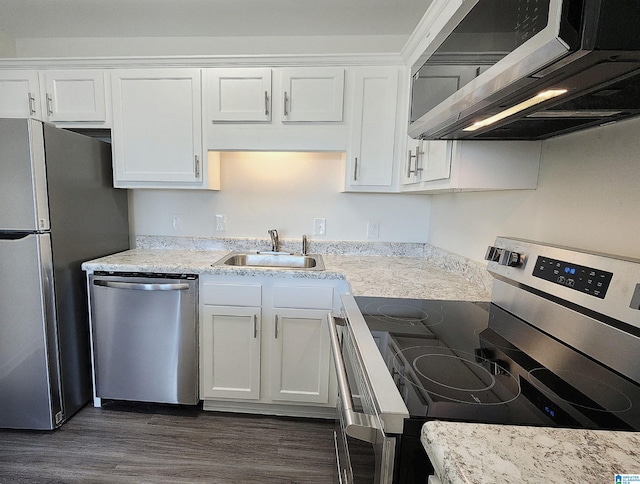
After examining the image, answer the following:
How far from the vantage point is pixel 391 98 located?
6.57ft

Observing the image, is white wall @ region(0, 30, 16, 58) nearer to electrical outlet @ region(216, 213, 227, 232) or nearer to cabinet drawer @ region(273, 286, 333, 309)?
electrical outlet @ region(216, 213, 227, 232)

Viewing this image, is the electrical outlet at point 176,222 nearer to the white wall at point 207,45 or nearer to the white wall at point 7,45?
the white wall at point 207,45

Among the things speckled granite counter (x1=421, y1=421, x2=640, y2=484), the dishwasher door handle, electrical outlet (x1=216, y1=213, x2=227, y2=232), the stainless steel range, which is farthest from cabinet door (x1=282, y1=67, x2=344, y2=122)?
speckled granite counter (x1=421, y1=421, x2=640, y2=484)

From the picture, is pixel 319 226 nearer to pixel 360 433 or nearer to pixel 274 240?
pixel 274 240

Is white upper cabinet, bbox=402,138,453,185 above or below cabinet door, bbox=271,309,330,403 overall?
above

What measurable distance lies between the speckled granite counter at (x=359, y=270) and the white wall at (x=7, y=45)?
5.43ft

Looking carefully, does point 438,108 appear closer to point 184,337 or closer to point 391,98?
point 391,98

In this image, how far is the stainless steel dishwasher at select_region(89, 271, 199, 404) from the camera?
1.87 m

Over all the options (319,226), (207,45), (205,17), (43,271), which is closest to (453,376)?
(319,226)

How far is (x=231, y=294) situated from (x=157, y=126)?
3.90 ft

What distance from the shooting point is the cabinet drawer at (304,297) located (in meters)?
1.86

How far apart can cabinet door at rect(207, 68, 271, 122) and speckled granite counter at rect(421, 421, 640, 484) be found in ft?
6.35

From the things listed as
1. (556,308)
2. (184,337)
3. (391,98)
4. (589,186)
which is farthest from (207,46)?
(556,308)

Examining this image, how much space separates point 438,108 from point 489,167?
0.51m
